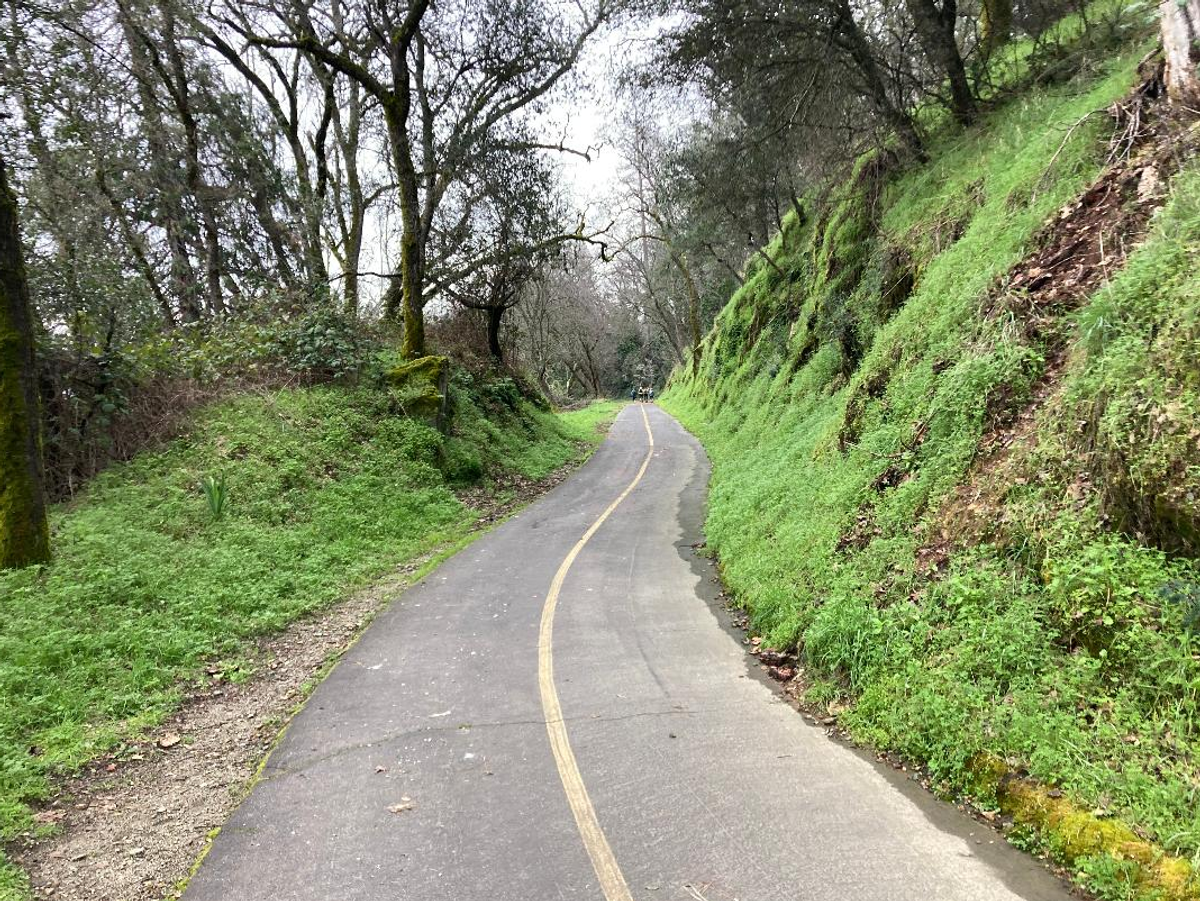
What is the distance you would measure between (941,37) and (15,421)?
49.2ft

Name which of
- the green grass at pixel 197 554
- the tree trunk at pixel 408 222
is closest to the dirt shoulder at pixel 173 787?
the green grass at pixel 197 554

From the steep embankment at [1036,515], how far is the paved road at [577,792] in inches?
19.9

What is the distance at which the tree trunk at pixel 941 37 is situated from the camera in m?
11.6

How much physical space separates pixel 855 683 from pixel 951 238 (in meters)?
7.86

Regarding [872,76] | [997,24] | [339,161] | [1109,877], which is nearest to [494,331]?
[339,161]

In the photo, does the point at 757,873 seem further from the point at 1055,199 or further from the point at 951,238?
the point at 951,238

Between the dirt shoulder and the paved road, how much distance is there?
25 cm

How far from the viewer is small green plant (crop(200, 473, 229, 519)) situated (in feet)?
32.3

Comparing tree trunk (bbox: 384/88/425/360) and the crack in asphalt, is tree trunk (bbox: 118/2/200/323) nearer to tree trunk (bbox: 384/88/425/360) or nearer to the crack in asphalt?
tree trunk (bbox: 384/88/425/360)

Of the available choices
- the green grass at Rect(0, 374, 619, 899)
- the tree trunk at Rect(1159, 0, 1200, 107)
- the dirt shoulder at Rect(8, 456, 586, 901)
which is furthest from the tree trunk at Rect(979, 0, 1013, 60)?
the dirt shoulder at Rect(8, 456, 586, 901)

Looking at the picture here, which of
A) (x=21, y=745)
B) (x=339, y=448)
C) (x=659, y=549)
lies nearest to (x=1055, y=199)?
(x=659, y=549)

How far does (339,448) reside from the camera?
13281 millimetres

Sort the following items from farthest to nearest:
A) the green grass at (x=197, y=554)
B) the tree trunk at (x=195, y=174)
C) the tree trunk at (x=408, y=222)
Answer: the tree trunk at (x=195, y=174) < the tree trunk at (x=408, y=222) < the green grass at (x=197, y=554)

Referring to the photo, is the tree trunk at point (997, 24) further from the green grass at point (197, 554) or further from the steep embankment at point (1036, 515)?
the green grass at point (197, 554)
